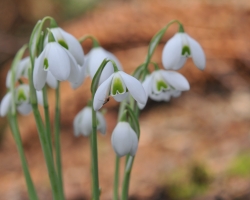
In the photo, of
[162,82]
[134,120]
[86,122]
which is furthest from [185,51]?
[86,122]

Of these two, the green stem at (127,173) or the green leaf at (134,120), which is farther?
the green stem at (127,173)

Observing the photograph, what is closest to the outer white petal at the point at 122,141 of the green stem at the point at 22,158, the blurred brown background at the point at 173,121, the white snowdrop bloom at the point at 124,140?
the white snowdrop bloom at the point at 124,140

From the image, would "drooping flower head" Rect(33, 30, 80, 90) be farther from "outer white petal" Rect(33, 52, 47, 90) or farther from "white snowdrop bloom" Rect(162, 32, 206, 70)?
"white snowdrop bloom" Rect(162, 32, 206, 70)

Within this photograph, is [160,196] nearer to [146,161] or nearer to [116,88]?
[146,161]

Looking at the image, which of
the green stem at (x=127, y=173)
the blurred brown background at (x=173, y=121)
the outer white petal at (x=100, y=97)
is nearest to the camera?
the outer white petal at (x=100, y=97)

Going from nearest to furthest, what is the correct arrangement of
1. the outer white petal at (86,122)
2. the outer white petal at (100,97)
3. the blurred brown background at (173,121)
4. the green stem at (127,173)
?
the outer white petal at (100,97), the green stem at (127,173), the outer white petal at (86,122), the blurred brown background at (173,121)

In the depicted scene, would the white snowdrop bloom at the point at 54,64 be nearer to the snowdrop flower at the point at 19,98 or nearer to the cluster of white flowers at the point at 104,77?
the cluster of white flowers at the point at 104,77

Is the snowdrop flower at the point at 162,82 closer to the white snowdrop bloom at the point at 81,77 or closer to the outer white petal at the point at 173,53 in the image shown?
the outer white petal at the point at 173,53

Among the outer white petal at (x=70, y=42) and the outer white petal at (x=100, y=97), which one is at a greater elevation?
the outer white petal at (x=70, y=42)
